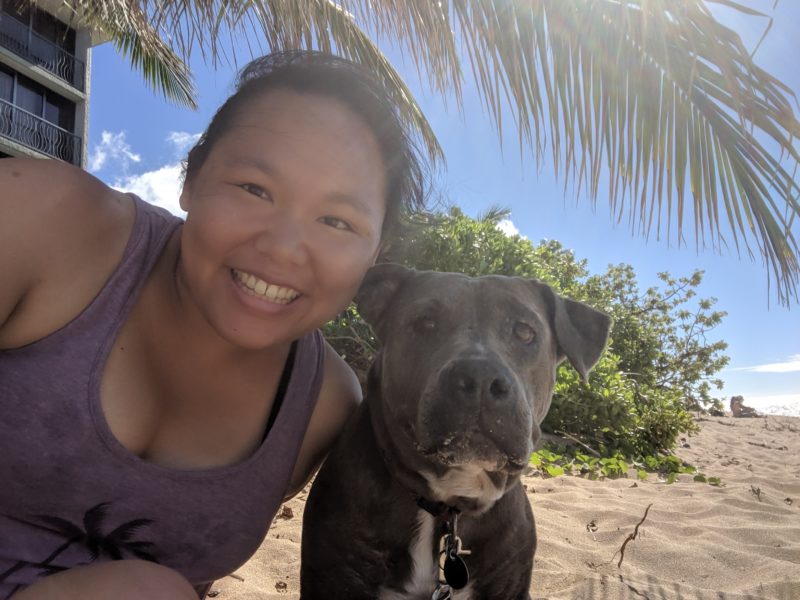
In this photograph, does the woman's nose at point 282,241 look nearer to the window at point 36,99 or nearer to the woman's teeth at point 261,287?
the woman's teeth at point 261,287

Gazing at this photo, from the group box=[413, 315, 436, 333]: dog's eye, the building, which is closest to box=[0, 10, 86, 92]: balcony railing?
the building

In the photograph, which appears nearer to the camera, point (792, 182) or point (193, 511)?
point (193, 511)

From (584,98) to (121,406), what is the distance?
97.2 inches

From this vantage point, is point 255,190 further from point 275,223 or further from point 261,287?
point 261,287

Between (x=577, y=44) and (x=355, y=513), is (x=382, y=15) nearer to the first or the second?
(x=577, y=44)

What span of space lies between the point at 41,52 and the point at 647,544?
71.8 feet

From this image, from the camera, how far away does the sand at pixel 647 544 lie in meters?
3.27

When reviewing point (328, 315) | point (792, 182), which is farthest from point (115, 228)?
point (792, 182)

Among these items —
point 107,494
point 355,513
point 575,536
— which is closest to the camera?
point 107,494

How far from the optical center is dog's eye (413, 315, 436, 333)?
263 centimetres

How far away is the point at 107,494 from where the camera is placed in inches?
70.4

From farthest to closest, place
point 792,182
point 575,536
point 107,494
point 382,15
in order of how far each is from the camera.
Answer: point 575,536 → point 382,15 → point 792,182 → point 107,494

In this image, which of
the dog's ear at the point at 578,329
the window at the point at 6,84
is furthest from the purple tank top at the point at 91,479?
the window at the point at 6,84

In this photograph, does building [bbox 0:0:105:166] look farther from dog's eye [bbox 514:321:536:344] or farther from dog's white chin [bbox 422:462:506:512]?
dog's white chin [bbox 422:462:506:512]
